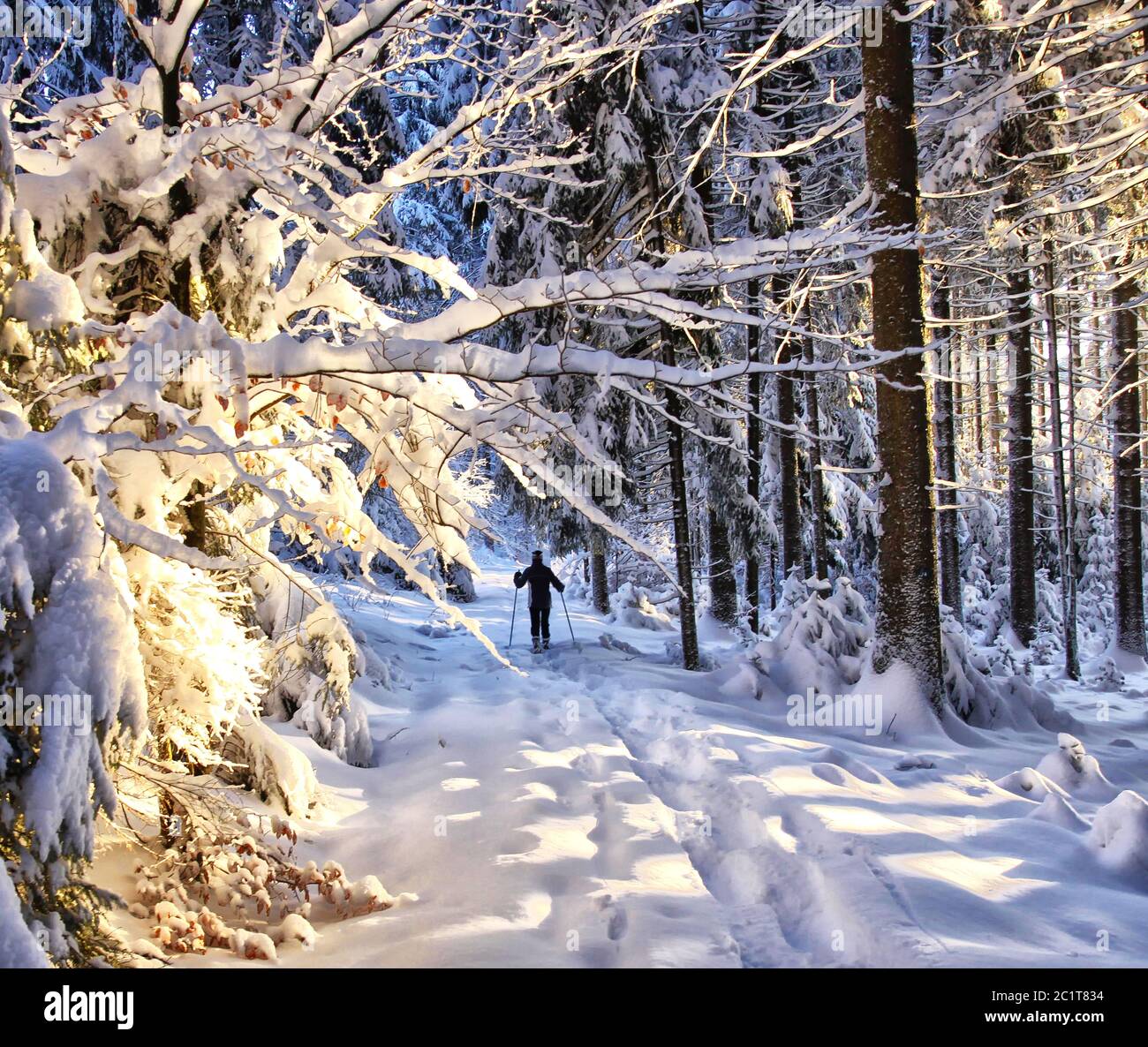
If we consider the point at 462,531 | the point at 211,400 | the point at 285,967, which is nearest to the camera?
the point at 285,967

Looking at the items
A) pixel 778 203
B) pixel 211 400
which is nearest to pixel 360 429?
pixel 211 400

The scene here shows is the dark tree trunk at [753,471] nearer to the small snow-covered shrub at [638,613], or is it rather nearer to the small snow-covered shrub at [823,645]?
the small snow-covered shrub at [638,613]

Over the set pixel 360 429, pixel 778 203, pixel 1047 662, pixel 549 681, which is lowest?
pixel 1047 662

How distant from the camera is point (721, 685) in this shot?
9250 millimetres

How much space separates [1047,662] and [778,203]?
454 inches

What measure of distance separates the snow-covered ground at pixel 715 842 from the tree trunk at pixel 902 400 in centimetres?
104

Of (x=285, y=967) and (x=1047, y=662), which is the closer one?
(x=285, y=967)

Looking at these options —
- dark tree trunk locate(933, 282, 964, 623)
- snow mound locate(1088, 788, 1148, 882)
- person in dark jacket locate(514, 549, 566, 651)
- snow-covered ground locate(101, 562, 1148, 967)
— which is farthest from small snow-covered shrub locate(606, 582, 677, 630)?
snow mound locate(1088, 788, 1148, 882)

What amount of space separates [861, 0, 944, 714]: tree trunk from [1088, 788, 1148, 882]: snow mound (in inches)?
121

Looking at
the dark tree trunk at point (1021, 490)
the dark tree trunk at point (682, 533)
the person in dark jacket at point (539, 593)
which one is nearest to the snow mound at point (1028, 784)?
the dark tree trunk at point (682, 533)

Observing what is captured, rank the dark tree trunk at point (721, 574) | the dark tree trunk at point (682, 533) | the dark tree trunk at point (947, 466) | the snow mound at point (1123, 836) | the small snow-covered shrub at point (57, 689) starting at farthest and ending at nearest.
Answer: the dark tree trunk at point (947, 466) < the dark tree trunk at point (721, 574) < the dark tree trunk at point (682, 533) < the snow mound at point (1123, 836) < the small snow-covered shrub at point (57, 689)

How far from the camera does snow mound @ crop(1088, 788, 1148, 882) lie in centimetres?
442

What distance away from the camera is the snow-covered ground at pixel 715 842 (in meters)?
3.38
